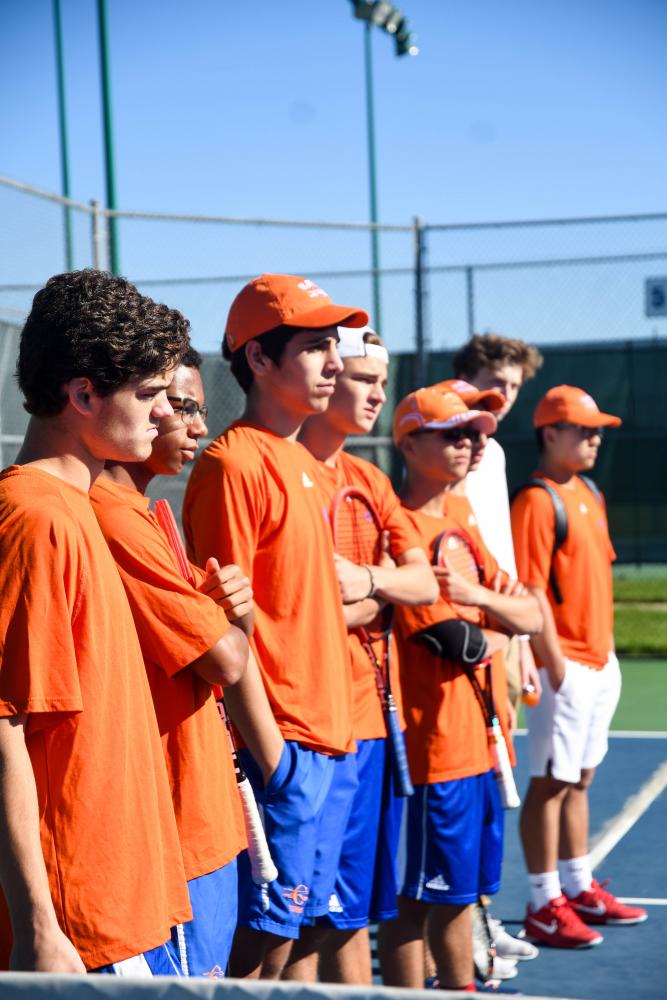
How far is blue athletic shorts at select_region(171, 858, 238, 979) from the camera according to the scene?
252 centimetres

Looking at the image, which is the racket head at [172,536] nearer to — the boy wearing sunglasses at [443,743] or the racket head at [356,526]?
the racket head at [356,526]

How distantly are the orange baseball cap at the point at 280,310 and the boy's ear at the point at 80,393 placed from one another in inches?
52.7

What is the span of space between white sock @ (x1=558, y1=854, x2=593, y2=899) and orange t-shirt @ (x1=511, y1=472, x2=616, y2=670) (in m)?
0.79

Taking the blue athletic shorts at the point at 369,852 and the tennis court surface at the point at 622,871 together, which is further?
the tennis court surface at the point at 622,871

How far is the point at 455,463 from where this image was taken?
438 cm

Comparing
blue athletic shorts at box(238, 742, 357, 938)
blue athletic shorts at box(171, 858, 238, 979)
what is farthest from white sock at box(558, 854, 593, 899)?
blue athletic shorts at box(171, 858, 238, 979)

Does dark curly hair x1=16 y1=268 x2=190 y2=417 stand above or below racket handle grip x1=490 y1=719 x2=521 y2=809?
above

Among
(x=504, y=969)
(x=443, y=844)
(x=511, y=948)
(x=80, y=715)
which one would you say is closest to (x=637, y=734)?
(x=511, y=948)

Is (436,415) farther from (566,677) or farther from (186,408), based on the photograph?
(186,408)

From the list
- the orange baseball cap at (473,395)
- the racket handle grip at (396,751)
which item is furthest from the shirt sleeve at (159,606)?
the orange baseball cap at (473,395)

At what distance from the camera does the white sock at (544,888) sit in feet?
16.7

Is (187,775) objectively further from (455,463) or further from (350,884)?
(455,463)

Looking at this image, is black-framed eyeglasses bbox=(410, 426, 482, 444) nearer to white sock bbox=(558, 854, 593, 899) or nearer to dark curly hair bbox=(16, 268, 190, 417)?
white sock bbox=(558, 854, 593, 899)

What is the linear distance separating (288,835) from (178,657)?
93 cm
